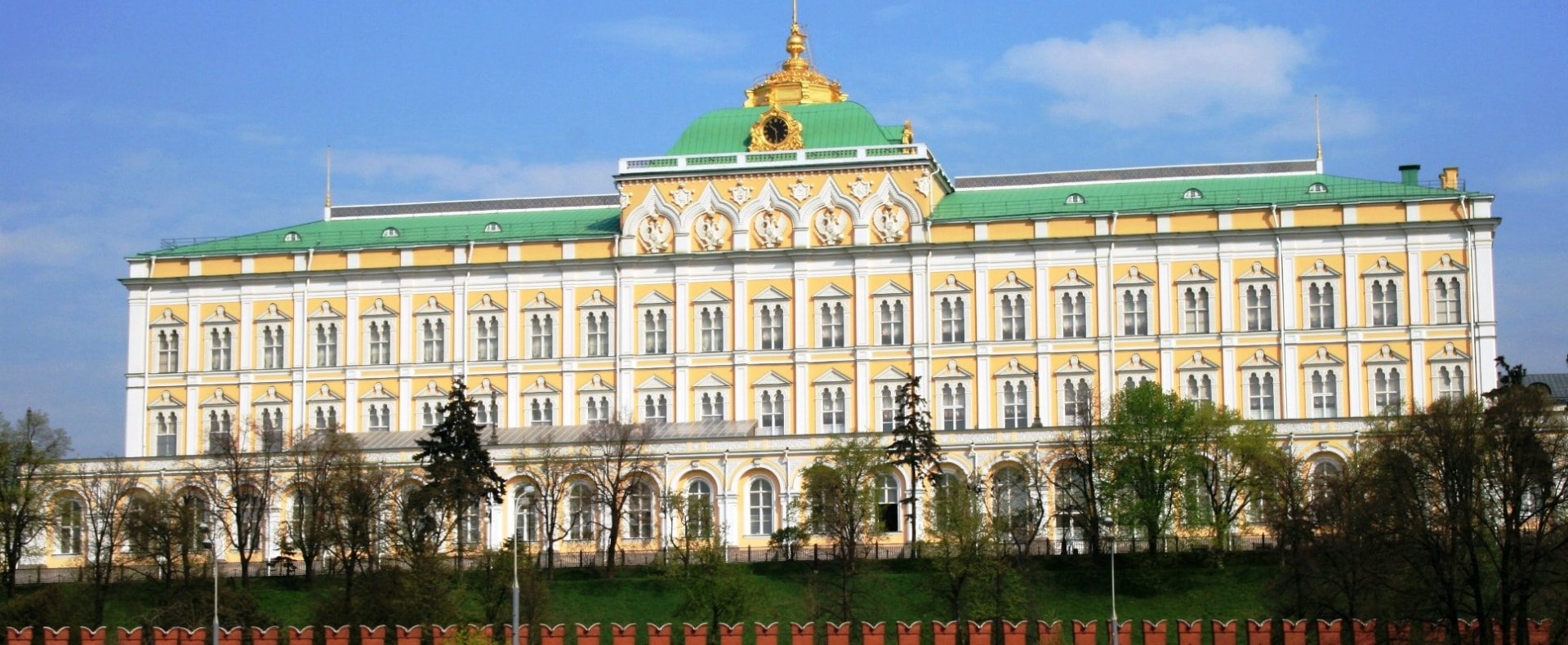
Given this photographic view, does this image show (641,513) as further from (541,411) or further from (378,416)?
(378,416)

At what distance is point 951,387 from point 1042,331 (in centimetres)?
501

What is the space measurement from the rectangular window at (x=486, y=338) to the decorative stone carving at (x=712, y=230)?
10988 mm

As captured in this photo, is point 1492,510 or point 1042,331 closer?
point 1492,510

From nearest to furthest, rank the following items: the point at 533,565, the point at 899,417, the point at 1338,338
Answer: the point at 533,565 < the point at 899,417 < the point at 1338,338

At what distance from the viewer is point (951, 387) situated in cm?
11219

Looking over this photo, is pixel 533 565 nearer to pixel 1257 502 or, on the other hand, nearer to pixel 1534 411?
pixel 1257 502

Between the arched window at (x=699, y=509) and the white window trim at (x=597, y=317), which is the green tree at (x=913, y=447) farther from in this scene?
the white window trim at (x=597, y=317)

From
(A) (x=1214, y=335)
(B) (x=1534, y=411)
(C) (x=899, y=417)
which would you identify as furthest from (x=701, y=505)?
(B) (x=1534, y=411)

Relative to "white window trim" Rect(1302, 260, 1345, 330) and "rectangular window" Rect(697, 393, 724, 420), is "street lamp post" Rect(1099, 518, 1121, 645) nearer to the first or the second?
"white window trim" Rect(1302, 260, 1345, 330)

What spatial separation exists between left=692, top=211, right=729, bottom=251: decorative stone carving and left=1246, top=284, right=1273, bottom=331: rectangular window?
25.0 m

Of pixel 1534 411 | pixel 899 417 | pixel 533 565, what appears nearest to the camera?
pixel 1534 411

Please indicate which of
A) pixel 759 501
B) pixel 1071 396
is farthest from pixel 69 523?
pixel 1071 396

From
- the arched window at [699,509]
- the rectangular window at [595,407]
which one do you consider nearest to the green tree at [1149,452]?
the arched window at [699,509]

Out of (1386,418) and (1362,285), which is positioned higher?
(1362,285)
